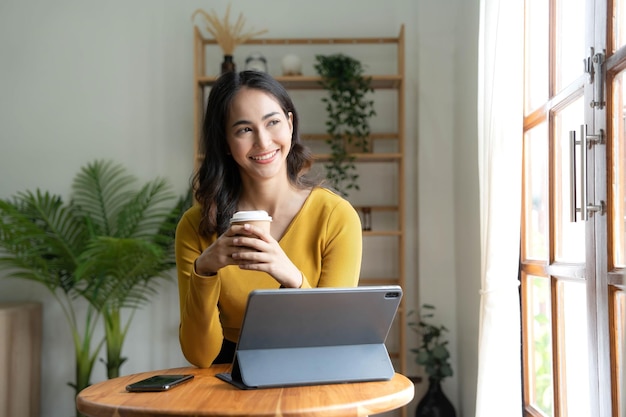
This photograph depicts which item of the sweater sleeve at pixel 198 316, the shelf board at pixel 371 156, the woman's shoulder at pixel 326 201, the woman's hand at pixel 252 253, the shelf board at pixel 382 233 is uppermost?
the shelf board at pixel 371 156

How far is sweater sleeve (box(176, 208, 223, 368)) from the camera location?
5.31 ft

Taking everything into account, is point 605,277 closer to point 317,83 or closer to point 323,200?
point 323,200

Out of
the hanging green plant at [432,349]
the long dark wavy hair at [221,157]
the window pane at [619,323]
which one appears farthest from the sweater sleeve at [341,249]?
the hanging green plant at [432,349]

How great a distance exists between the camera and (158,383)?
140 centimetres

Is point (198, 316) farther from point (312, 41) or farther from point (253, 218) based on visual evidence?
point (312, 41)

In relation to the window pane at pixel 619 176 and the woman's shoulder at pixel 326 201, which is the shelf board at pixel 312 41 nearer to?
the window pane at pixel 619 176

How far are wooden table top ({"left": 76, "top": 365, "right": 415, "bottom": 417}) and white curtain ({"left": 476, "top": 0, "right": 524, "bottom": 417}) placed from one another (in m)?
1.54

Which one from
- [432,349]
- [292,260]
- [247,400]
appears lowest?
[432,349]

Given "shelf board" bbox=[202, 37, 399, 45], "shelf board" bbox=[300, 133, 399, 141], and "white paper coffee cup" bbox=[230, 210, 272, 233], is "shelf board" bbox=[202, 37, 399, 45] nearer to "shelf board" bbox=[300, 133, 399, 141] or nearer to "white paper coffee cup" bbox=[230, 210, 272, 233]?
"shelf board" bbox=[300, 133, 399, 141]

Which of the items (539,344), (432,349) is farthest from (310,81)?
(539,344)

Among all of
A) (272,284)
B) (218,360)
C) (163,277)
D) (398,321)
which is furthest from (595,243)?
(163,277)

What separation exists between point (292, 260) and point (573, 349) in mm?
1194

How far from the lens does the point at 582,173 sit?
Answer: 218 cm

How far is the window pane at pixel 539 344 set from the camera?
2828 millimetres
